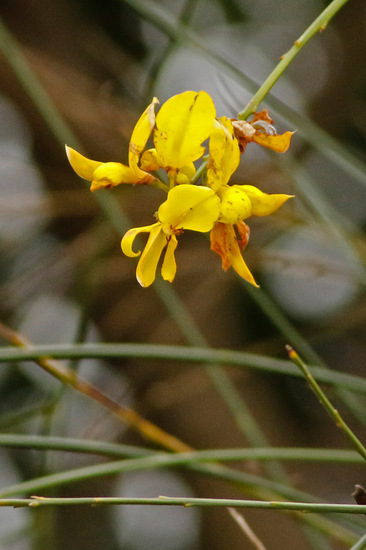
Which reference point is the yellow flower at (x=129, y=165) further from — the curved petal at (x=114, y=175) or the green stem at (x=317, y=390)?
the green stem at (x=317, y=390)

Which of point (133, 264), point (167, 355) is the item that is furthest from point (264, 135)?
point (133, 264)

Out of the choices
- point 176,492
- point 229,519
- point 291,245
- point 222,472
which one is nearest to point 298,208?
point 222,472

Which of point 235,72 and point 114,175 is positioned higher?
point 235,72

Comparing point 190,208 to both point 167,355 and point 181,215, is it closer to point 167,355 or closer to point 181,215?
point 181,215

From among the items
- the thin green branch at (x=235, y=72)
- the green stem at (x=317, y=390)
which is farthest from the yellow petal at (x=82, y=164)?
the thin green branch at (x=235, y=72)

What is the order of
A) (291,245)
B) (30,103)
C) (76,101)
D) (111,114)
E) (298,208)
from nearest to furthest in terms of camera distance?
1. (298,208)
2. (111,114)
3. (76,101)
4. (30,103)
5. (291,245)

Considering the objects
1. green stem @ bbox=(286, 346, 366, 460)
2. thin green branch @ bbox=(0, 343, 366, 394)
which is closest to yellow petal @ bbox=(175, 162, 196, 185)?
green stem @ bbox=(286, 346, 366, 460)

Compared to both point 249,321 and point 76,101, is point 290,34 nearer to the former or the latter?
point 76,101
